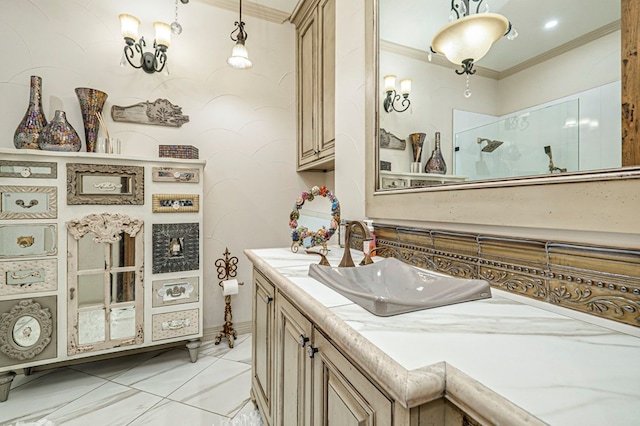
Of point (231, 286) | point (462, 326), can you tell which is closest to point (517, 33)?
point (462, 326)

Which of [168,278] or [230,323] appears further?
[230,323]

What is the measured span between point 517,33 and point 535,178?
1.47ft

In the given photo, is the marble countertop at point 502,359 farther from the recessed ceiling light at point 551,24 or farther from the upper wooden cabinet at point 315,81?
the upper wooden cabinet at point 315,81

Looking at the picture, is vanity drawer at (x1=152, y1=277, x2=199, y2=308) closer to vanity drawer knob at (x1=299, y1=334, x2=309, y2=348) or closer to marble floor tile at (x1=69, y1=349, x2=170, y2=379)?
marble floor tile at (x1=69, y1=349, x2=170, y2=379)

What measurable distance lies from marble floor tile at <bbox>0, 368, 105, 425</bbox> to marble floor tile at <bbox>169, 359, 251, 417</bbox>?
62cm

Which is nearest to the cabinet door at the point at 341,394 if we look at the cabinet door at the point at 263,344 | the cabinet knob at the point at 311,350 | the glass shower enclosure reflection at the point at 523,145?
the cabinet knob at the point at 311,350

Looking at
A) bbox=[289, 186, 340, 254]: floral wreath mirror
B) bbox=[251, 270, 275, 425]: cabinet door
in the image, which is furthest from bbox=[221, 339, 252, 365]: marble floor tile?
bbox=[289, 186, 340, 254]: floral wreath mirror

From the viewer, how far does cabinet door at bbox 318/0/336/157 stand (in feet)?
6.57

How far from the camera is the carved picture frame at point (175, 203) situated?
1967mm

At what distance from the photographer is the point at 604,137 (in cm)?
65

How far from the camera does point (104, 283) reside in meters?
1.84

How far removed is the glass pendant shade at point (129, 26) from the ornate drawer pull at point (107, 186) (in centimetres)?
107

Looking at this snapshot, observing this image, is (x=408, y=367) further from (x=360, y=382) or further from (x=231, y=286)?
(x=231, y=286)

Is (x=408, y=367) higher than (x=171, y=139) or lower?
lower
